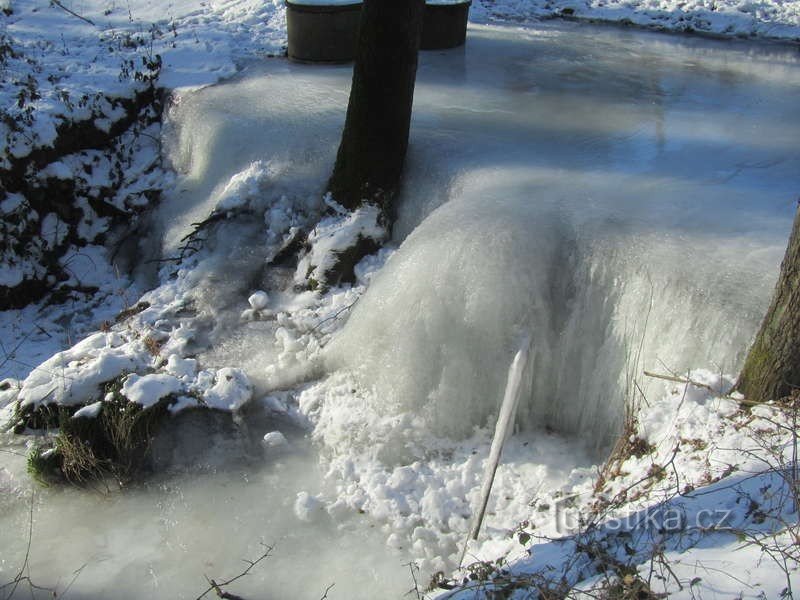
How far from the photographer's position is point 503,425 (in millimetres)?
4230

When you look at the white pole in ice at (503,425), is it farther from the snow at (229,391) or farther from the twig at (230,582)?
the snow at (229,391)

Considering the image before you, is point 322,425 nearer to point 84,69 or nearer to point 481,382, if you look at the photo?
point 481,382

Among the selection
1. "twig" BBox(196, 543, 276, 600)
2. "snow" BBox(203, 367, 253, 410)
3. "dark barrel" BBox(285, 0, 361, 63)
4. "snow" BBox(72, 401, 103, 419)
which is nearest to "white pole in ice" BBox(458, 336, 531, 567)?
"twig" BBox(196, 543, 276, 600)

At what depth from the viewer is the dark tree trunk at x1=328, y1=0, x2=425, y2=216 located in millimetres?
5406

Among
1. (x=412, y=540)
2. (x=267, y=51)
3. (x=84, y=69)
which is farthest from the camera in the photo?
(x=267, y=51)

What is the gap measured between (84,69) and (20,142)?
64.6 inches

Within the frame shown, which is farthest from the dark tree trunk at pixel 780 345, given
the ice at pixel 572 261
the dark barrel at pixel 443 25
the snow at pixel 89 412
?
the dark barrel at pixel 443 25

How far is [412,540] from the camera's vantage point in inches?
161

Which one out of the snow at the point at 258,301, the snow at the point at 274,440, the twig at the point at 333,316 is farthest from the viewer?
the snow at the point at 258,301

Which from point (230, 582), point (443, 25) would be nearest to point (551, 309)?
point (230, 582)

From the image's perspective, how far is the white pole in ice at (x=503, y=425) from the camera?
4.00 meters

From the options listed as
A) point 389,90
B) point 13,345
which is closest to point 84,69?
point 13,345

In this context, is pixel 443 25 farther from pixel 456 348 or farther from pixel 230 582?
pixel 230 582

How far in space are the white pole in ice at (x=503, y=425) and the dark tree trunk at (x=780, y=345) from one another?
1299mm
